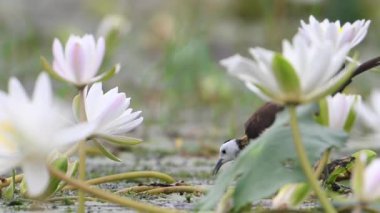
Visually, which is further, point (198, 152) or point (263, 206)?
point (198, 152)

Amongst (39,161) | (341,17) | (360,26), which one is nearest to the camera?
(39,161)

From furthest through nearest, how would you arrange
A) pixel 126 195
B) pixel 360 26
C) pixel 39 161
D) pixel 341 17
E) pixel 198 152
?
1. pixel 341 17
2. pixel 198 152
3. pixel 126 195
4. pixel 360 26
5. pixel 39 161

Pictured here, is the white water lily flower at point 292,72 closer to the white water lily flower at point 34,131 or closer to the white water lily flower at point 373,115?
the white water lily flower at point 373,115

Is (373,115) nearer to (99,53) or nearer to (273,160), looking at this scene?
(273,160)

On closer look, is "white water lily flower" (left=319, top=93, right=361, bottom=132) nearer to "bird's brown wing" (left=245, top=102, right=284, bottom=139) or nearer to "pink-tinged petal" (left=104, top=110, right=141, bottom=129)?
"bird's brown wing" (left=245, top=102, right=284, bottom=139)

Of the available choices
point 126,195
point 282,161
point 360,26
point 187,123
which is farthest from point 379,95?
point 187,123

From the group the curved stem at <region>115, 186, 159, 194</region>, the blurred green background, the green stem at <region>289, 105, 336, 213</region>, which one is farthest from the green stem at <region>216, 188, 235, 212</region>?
the blurred green background

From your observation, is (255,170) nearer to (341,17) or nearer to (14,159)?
(14,159)

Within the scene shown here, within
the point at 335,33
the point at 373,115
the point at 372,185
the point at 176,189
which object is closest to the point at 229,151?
the point at 176,189
